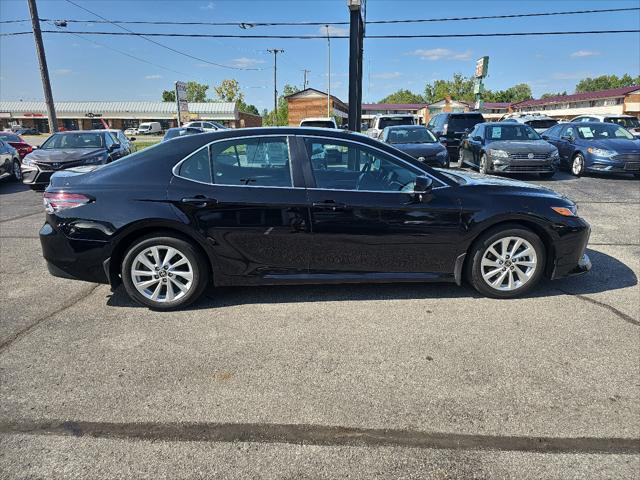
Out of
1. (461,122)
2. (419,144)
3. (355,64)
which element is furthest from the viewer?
(461,122)

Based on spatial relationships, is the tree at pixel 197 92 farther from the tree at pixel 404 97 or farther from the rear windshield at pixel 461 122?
the rear windshield at pixel 461 122

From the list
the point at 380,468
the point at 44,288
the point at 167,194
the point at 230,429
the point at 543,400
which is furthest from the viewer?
the point at 44,288

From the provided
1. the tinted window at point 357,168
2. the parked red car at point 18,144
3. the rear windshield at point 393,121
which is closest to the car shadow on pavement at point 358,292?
the tinted window at point 357,168

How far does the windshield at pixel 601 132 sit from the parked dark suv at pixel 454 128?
4.29m

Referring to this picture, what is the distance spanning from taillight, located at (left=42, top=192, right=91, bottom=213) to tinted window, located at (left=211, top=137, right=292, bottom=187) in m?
1.16

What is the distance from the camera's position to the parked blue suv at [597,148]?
37.2ft

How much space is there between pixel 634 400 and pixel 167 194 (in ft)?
12.2

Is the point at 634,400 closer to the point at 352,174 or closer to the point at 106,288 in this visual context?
the point at 352,174

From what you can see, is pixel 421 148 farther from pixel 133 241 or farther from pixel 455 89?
pixel 455 89

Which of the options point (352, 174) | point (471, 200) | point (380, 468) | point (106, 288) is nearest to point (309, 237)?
point (352, 174)

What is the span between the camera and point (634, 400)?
262 centimetres

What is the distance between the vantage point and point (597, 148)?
11.7 meters

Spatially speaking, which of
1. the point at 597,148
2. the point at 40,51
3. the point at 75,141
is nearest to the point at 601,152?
the point at 597,148

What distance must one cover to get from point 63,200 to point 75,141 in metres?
9.55
